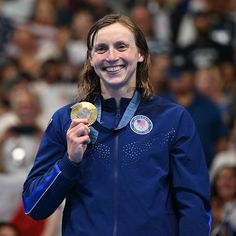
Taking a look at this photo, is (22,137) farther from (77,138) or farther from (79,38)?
(77,138)

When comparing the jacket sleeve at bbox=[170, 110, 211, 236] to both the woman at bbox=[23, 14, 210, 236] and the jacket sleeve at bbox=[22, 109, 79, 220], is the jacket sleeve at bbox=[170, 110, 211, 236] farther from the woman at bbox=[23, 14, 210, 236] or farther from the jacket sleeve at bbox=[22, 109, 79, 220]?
the jacket sleeve at bbox=[22, 109, 79, 220]

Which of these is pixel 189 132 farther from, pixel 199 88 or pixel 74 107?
pixel 199 88

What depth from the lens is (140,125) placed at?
4.07 metres

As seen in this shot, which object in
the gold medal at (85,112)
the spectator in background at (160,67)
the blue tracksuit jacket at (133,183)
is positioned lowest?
the spectator in background at (160,67)

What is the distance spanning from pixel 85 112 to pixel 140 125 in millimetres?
269

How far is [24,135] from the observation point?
26.6 ft

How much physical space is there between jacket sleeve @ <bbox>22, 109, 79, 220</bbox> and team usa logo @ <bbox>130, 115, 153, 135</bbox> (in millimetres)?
313

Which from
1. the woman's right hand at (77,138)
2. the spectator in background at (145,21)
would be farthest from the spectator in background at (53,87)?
the woman's right hand at (77,138)

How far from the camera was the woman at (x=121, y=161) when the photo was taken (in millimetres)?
3945

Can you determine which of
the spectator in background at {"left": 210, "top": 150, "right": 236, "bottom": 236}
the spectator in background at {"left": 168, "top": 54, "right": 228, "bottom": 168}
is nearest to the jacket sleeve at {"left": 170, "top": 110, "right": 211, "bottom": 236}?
the spectator in background at {"left": 210, "top": 150, "right": 236, "bottom": 236}

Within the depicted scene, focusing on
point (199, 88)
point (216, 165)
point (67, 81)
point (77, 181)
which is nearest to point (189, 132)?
point (77, 181)

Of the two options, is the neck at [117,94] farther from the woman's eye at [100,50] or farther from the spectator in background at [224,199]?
the spectator in background at [224,199]

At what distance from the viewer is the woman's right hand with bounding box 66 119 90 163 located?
3846mm

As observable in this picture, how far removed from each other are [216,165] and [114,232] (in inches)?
167
